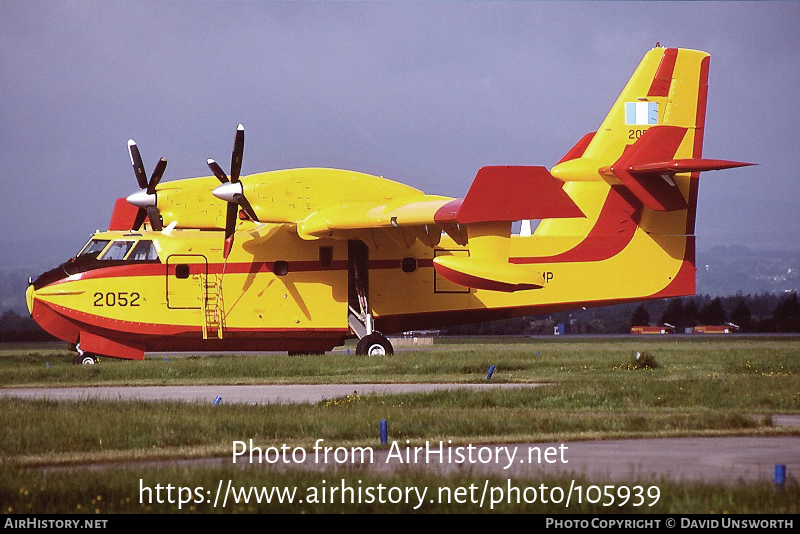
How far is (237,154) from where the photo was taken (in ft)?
105

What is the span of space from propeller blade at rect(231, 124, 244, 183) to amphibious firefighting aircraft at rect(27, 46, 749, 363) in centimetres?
7

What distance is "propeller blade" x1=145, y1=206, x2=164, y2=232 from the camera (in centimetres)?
3346

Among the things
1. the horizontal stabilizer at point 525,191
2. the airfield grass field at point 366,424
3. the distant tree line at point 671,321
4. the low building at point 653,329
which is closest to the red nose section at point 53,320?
the airfield grass field at point 366,424

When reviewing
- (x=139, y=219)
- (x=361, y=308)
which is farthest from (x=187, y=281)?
(x=361, y=308)

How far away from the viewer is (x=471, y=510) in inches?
422

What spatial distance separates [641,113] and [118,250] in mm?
16802

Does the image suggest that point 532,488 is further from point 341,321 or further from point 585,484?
point 341,321

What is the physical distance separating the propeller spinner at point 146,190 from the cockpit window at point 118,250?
3.26 feet

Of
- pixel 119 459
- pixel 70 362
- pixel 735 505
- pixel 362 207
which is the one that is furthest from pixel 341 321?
pixel 735 505

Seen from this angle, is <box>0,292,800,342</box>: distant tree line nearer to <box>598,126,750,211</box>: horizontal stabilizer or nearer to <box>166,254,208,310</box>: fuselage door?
<box>598,126,750,211</box>: horizontal stabilizer

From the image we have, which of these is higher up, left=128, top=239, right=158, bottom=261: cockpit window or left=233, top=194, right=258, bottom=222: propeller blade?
left=233, top=194, right=258, bottom=222: propeller blade

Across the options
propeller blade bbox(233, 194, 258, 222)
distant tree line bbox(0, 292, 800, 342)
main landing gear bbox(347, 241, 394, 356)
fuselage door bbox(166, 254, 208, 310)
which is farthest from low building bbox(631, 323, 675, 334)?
propeller blade bbox(233, 194, 258, 222)

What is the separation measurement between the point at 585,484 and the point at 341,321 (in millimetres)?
24021

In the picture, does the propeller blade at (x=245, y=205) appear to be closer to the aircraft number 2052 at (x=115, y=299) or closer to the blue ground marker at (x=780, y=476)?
the aircraft number 2052 at (x=115, y=299)
